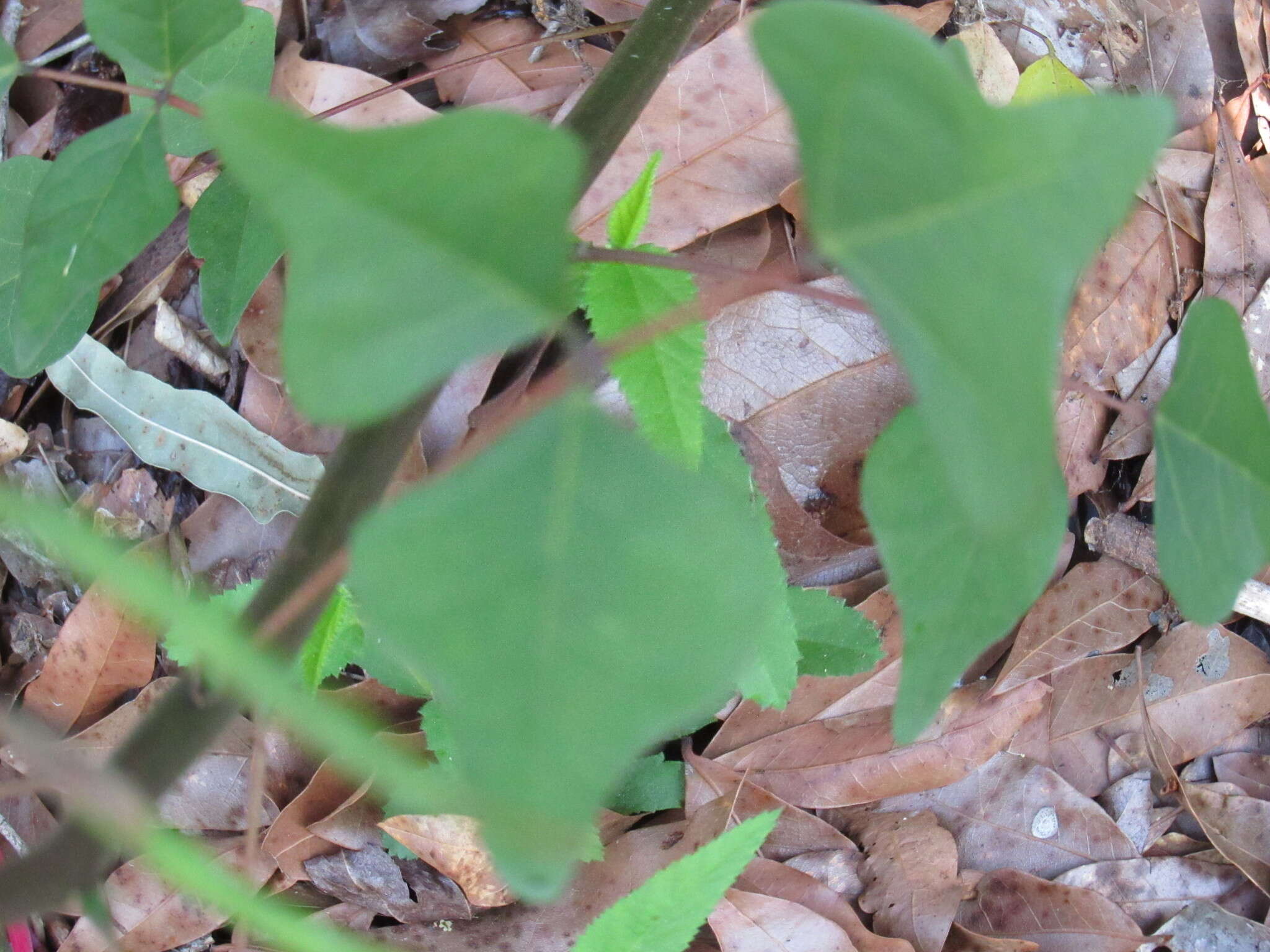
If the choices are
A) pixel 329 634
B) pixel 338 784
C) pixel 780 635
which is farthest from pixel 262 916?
pixel 338 784

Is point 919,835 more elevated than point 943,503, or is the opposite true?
point 943,503

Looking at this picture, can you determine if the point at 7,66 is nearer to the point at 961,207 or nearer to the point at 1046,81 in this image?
the point at 961,207

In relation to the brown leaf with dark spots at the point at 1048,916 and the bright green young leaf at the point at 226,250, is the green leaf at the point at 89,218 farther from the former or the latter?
the brown leaf with dark spots at the point at 1048,916

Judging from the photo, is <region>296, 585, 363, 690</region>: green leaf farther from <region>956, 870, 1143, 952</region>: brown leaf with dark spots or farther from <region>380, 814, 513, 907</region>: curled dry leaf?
<region>956, 870, 1143, 952</region>: brown leaf with dark spots

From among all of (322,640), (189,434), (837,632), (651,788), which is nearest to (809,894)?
(651,788)

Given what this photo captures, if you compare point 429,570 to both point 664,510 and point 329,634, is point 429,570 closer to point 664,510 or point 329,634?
point 664,510

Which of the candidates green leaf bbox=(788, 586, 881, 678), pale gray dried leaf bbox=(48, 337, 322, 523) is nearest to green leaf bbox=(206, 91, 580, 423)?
green leaf bbox=(788, 586, 881, 678)

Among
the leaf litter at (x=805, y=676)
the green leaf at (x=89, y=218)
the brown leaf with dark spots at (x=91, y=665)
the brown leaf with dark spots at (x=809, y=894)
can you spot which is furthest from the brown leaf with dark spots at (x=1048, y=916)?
the green leaf at (x=89, y=218)
